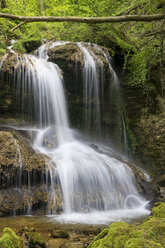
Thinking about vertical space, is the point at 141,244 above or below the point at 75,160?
below

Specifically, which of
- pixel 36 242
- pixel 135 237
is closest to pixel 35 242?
pixel 36 242

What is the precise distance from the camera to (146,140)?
10.7m

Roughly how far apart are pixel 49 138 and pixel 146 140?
5.37 m

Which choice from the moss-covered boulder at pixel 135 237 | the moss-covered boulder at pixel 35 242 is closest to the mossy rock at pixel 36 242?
the moss-covered boulder at pixel 35 242

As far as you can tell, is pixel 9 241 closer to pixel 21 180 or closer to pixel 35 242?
pixel 35 242

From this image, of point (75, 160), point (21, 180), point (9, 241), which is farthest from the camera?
point (75, 160)

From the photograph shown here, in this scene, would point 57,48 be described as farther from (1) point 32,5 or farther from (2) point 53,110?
(1) point 32,5

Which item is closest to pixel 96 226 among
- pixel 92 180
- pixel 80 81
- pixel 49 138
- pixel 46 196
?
pixel 46 196

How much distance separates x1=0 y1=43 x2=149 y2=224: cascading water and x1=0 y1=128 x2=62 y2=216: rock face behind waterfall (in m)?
0.31

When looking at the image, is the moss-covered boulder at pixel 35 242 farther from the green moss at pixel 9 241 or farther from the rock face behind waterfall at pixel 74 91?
the rock face behind waterfall at pixel 74 91

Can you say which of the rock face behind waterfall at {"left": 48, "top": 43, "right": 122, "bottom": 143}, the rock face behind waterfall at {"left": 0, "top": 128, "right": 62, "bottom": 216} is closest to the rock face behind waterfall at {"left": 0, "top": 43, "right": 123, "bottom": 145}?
the rock face behind waterfall at {"left": 48, "top": 43, "right": 122, "bottom": 143}

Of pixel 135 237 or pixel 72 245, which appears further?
pixel 72 245

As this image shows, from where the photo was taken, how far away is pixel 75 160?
6.73 meters

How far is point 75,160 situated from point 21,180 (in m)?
1.98
